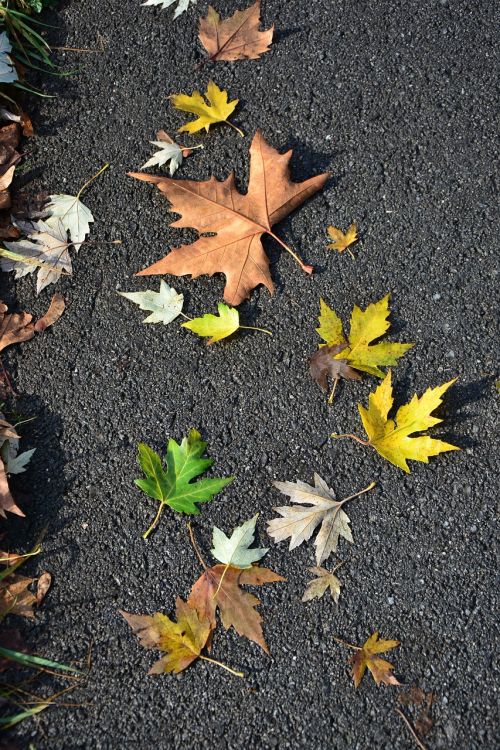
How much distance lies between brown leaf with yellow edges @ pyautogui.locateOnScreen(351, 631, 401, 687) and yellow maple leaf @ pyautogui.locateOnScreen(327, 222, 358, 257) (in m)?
1.30

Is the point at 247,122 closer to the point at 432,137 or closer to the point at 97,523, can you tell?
the point at 432,137

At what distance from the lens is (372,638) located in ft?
6.84

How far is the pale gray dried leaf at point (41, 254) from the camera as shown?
2592 millimetres

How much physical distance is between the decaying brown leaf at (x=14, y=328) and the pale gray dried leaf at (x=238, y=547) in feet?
3.22

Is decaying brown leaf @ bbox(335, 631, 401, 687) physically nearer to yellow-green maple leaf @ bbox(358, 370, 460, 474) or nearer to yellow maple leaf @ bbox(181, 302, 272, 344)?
A: yellow-green maple leaf @ bbox(358, 370, 460, 474)

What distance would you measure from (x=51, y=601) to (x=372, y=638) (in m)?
0.99

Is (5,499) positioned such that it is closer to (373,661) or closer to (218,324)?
(218,324)

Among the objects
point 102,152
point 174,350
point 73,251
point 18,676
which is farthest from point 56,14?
point 18,676

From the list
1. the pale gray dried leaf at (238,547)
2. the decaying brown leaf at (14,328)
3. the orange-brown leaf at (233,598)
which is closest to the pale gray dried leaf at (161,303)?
the decaying brown leaf at (14,328)

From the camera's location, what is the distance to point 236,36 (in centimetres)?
282

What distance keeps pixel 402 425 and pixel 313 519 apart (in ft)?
1.35

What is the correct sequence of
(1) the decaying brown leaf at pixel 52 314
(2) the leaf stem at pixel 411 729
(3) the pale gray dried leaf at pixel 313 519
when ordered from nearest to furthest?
(2) the leaf stem at pixel 411 729, (3) the pale gray dried leaf at pixel 313 519, (1) the decaying brown leaf at pixel 52 314

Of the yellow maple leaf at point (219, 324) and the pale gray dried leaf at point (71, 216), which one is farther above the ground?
the pale gray dried leaf at point (71, 216)

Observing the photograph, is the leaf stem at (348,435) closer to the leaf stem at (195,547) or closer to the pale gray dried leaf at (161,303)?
the leaf stem at (195,547)
